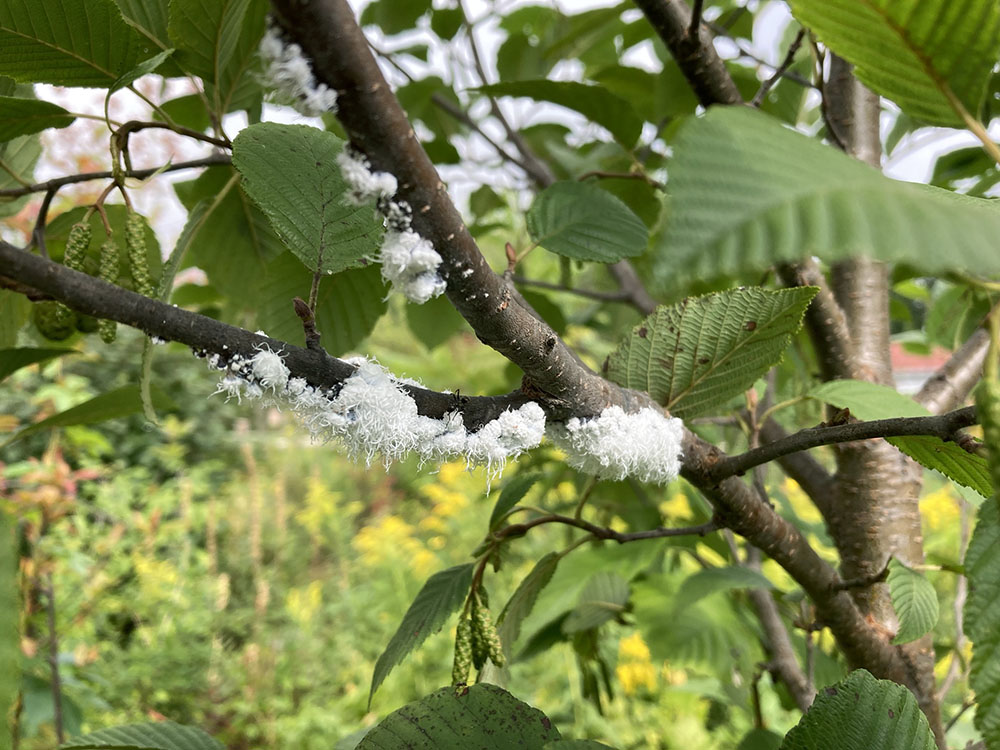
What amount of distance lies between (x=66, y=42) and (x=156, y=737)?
1.65 feet

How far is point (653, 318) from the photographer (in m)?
0.52

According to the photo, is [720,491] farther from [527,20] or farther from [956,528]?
[956,528]

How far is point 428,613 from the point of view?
1.85 ft

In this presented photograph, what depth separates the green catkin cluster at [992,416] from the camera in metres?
0.23

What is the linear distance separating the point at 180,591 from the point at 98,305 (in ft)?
9.68

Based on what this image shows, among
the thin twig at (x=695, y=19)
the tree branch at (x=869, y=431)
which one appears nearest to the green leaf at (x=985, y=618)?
the tree branch at (x=869, y=431)

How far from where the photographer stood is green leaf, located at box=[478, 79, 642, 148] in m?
0.78

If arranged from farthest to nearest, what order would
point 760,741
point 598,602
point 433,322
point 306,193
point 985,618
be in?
1. point 433,322
2. point 598,602
3. point 760,741
4. point 306,193
5. point 985,618

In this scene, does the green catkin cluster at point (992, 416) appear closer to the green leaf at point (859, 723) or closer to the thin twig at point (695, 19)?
the green leaf at point (859, 723)

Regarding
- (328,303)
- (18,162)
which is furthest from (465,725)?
(18,162)

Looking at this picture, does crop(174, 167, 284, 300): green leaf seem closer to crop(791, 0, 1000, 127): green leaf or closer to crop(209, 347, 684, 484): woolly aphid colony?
crop(209, 347, 684, 484): woolly aphid colony

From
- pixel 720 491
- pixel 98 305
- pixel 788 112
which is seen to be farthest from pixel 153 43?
pixel 788 112

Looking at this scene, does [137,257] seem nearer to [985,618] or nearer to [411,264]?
[411,264]

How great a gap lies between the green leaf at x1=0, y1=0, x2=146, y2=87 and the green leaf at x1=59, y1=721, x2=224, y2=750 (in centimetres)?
47
